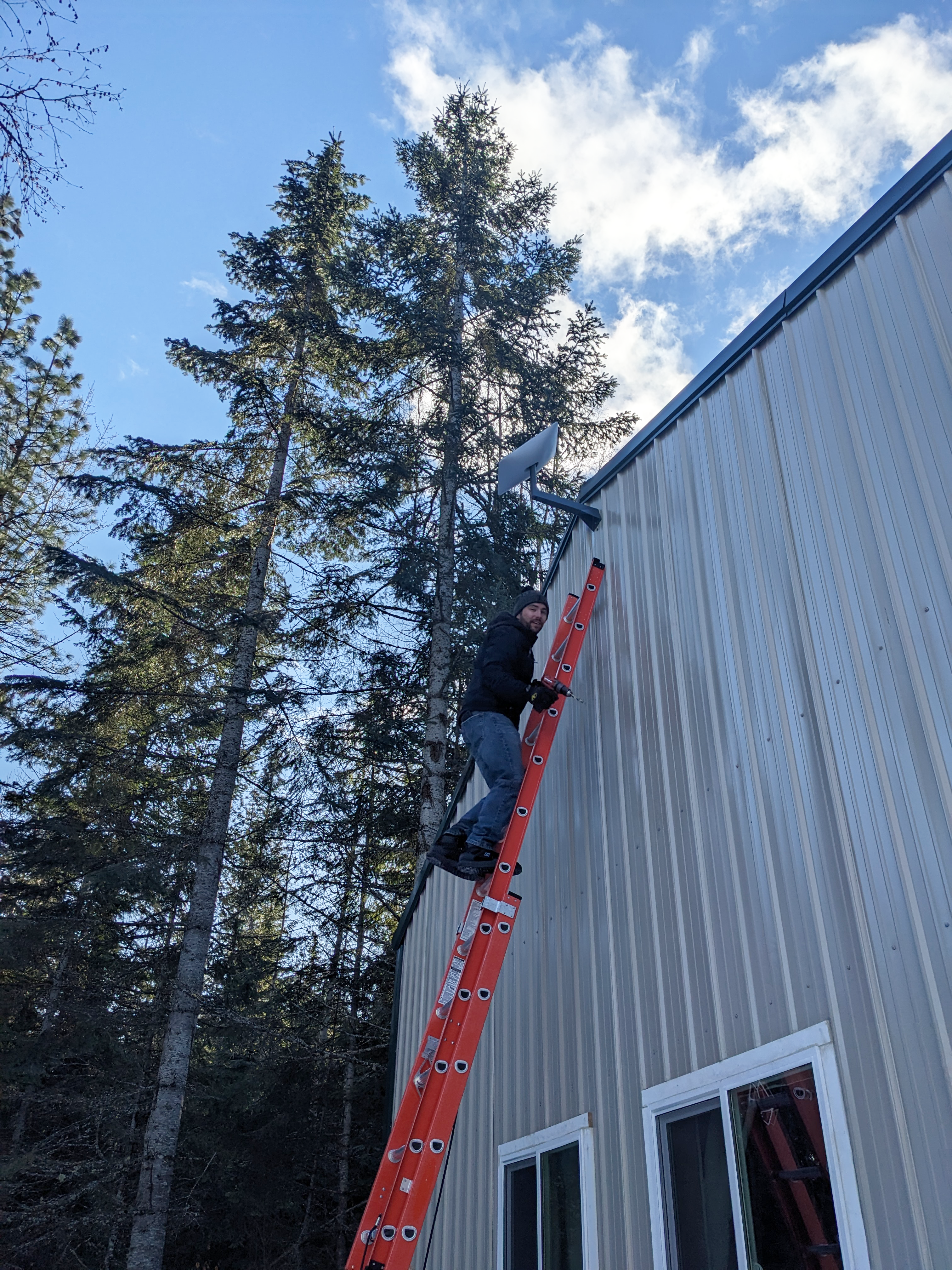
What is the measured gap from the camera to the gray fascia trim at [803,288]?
3.71 meters

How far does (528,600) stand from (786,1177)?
11.4 feet

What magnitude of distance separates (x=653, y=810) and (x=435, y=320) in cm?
1304

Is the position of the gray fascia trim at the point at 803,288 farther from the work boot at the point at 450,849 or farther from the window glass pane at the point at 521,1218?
the window glass pane at the point at 521,1218

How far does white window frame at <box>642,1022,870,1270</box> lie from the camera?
110 inches

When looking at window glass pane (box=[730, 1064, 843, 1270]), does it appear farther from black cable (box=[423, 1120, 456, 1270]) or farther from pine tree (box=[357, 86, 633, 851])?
pine tree (box=[357, 86, 633, 851])

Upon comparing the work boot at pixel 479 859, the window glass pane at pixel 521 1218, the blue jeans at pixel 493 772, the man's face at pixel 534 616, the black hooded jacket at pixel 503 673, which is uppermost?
the man's face at pixel 534 616

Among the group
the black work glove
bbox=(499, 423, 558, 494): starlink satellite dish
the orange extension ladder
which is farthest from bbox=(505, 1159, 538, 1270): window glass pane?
bbox=(499, 423, 558, 494): starlink satellite dish

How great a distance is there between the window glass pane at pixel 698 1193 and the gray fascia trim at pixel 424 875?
10.0 ft

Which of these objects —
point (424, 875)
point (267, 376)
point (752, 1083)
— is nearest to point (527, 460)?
point (424, 875)

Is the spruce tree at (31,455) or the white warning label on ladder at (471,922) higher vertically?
the spruce tree at (31,455)

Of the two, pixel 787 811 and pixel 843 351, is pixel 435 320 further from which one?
pixel 787 811

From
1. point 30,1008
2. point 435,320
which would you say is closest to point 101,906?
point 30,1008

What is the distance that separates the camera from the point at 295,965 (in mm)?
14383

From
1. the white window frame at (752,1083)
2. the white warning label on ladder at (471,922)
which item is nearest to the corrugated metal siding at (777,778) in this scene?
the white window frame at (752,1083)
